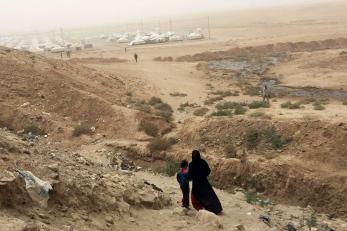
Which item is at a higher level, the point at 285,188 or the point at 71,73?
the point at 71,73

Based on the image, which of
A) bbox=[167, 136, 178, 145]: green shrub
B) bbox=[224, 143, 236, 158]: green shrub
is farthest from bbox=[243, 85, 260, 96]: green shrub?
bbox=[224, 143, 236, 158]: green shrub

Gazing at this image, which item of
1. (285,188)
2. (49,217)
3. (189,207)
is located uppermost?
(49,217)

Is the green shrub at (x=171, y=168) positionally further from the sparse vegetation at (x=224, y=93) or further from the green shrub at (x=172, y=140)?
the sparse vegetation at (x=224, y=93)

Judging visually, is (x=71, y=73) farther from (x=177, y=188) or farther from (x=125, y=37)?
(x=125, y=37)

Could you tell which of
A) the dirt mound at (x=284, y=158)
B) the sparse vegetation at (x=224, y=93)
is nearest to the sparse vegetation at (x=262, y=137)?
the dirt mound at (x=284, y=158)

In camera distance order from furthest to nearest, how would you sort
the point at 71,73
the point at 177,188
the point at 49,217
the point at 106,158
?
the point at 71,73
the point at 106,158
the point at 177,188
the point at 49,217

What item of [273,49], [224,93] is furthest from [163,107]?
[273,49]

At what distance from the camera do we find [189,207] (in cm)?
927

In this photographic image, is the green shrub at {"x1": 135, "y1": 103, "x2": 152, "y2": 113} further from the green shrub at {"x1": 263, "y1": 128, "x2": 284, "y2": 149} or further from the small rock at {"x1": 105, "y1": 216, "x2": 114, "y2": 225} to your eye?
the small rock at {"x1": 105, "y1": 216, "x2": 114, "y2": 225}

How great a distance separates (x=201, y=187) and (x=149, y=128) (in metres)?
7.49

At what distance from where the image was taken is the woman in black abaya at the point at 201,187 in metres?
8.62

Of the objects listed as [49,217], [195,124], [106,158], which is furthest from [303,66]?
[49,217]

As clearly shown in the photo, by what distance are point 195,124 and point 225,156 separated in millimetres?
2345

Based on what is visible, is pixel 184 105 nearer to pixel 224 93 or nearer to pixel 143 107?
pixel 143 107
